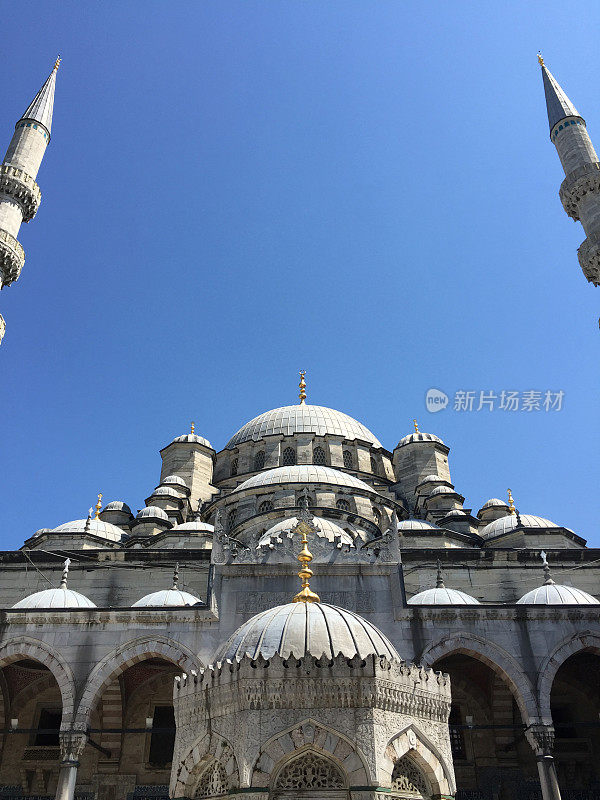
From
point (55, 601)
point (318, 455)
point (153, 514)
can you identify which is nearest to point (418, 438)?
point (318, 455)

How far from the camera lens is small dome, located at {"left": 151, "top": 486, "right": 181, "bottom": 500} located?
27.1m

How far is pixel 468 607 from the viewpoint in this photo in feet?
47.4

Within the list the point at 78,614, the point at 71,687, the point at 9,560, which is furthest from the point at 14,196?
the point at 71,687

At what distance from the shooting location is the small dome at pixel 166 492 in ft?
89.0

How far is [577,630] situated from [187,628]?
8423mm

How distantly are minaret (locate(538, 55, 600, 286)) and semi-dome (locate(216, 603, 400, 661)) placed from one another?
1906 centimetres

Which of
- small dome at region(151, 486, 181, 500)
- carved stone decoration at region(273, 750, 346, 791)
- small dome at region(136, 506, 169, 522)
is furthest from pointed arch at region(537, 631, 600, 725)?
small dome at region(151, 486, 181, 500)

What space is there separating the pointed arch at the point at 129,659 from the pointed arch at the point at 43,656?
0.41 meters

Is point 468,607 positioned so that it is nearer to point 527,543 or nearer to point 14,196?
point 527,543

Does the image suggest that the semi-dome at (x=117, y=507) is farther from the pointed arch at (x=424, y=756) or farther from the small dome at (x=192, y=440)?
the pointed arch at (x=424, y=756)

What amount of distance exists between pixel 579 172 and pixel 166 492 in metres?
19.8

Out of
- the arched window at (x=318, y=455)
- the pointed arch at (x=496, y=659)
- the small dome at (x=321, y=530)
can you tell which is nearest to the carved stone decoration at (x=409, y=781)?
the pointed arch at (x=496, y=659)

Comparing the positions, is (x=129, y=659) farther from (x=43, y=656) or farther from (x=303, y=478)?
(x=303, y=478)

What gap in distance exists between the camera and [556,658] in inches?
548
